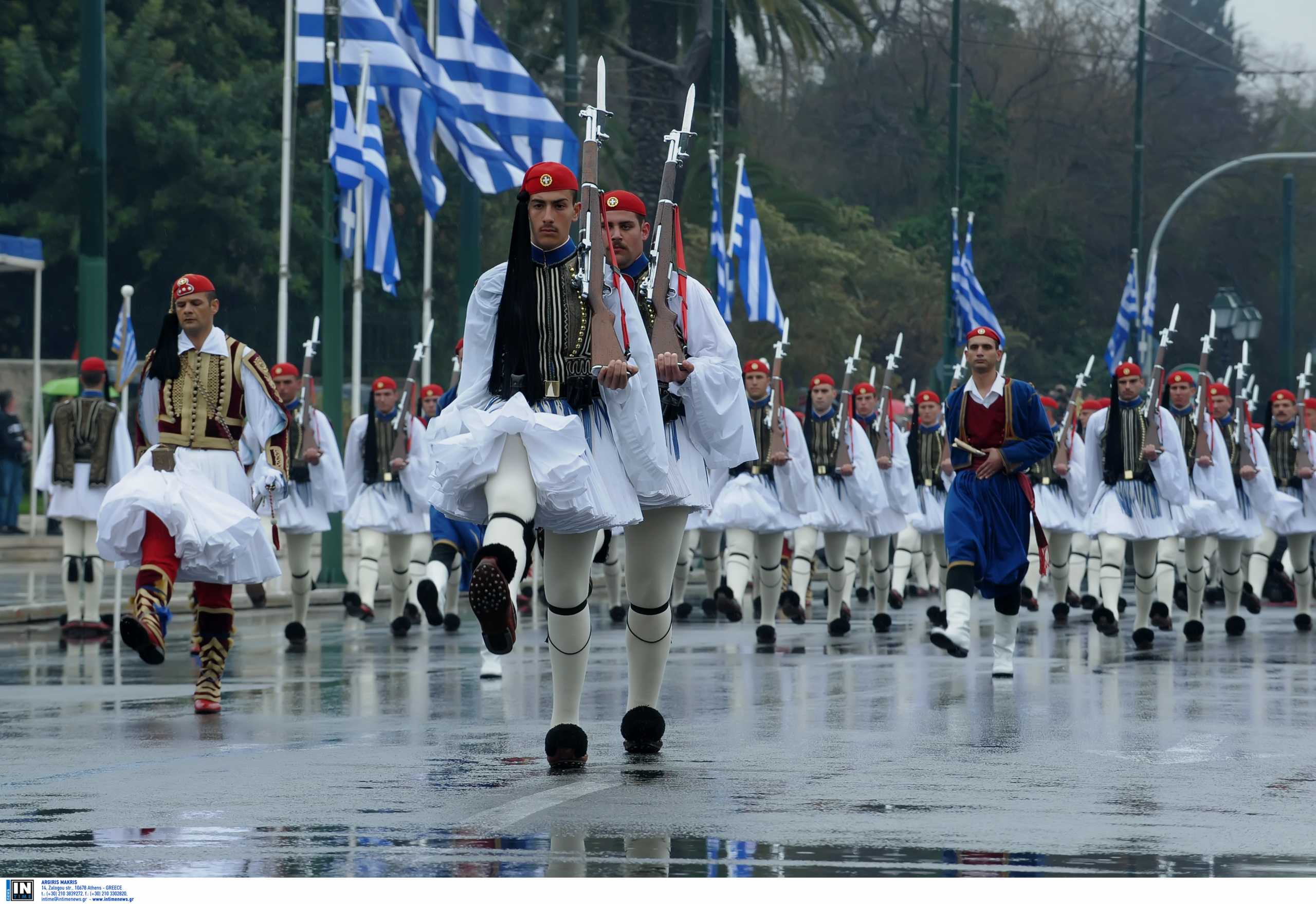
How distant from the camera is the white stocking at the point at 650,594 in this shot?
8.80 m

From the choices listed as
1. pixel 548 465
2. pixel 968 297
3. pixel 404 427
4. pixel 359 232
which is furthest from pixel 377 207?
pixel 548 465

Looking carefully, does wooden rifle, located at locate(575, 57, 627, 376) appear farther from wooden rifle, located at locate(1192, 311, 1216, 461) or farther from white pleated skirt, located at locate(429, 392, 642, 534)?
wooden rifle, located at locate(1192, 311, 1216, 461)

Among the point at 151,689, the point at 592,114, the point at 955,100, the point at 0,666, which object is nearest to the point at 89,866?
the point at 592,114

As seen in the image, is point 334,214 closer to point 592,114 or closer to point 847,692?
point 847,692

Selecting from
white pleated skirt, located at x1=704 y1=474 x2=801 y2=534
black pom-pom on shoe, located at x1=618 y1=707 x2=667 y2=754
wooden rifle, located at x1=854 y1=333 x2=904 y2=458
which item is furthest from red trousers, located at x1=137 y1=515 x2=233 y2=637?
wooden rifle, located at x1=854 y1=333 x2=904 y2=458

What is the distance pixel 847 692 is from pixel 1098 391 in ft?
159

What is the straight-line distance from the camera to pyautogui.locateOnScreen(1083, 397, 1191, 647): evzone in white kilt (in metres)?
17.7

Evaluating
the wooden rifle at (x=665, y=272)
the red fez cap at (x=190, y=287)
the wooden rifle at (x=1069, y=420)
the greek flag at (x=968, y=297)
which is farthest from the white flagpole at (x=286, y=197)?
the wooden rifle at (x=665, y=272)

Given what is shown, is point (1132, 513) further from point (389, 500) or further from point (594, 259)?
point (594, 259)

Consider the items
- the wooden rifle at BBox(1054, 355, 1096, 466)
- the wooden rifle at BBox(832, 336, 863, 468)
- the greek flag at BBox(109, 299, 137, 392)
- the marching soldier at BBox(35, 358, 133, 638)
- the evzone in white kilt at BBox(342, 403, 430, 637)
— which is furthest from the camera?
the wooden rifle at BBox(1054, 355, 1096, 466)

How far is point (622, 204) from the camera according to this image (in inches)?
360

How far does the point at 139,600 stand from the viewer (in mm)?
10719

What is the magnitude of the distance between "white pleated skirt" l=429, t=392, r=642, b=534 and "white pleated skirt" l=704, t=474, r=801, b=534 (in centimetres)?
1010

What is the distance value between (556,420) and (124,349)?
17.6m
